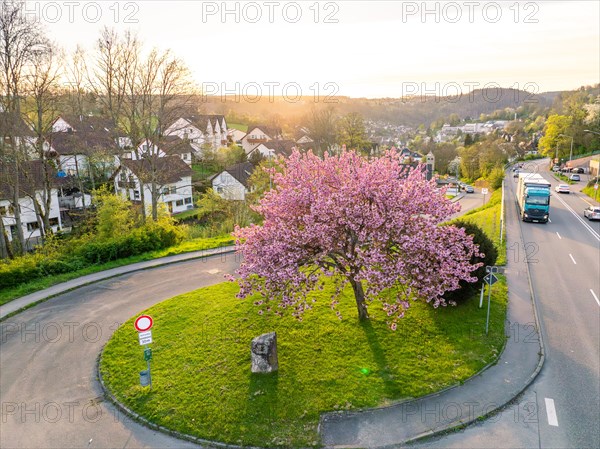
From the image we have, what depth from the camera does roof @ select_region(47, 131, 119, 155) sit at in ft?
113

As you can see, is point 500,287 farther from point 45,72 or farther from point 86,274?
point 45,72

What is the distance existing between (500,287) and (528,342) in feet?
16.3

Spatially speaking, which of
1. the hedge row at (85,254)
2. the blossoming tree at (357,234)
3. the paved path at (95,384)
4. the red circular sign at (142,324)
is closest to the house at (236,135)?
the hedge row at (85,254)

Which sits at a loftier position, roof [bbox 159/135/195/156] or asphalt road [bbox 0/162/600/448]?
roof [bbox 159/135/195/156]

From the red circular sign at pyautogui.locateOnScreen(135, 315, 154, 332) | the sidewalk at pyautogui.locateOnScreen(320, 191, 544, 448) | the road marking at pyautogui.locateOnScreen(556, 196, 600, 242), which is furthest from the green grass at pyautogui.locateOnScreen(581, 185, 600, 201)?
the red circular sign at pyautogui.locateOnScreen(135, 315, 154, 332)

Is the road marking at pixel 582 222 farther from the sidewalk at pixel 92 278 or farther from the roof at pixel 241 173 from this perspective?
the roof at pixel 241 173

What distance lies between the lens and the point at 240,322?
1609 cm

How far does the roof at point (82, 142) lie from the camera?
34.4 meters

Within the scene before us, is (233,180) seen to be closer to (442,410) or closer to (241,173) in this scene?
(241,173)

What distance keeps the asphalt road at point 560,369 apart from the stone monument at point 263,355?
4.94 meters

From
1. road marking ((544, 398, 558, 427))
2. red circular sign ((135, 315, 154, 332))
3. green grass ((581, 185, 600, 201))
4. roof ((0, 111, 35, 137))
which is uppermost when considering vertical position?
roof ((0, 111, 35, 137))

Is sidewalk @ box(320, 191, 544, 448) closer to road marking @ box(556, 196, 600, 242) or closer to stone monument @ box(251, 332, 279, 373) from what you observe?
stone monument @ box(251, 332, 279, 373)

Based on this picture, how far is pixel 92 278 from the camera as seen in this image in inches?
888

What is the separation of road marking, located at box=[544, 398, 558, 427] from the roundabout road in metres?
9.65
